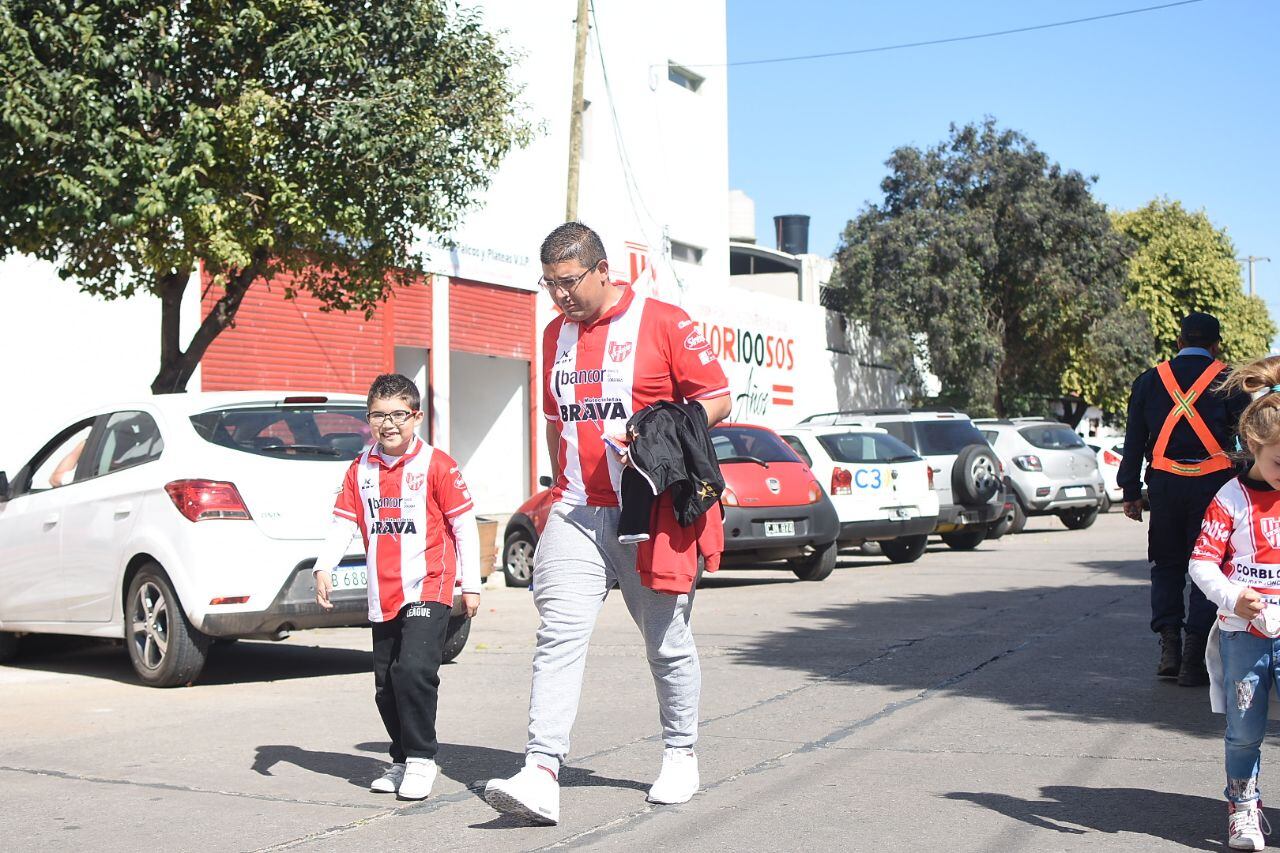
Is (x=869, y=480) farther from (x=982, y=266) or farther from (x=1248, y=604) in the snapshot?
(x=982, y=266)

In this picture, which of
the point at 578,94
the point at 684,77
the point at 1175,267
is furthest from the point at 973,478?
the point at 1175,267

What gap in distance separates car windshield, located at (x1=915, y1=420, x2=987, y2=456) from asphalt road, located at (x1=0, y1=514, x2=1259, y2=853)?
774 centimetres

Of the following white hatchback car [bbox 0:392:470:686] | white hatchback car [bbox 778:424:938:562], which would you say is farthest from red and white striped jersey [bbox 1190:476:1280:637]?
white hatchback car [bbox 778:424:938:562]

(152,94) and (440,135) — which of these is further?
(440,135)

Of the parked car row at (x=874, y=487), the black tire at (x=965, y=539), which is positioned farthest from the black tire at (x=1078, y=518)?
the black tire at (x=965, y=539)

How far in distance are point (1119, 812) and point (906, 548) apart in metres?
12.4

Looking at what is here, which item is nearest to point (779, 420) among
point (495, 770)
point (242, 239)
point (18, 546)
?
point (242, 239)

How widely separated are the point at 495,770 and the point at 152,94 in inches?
305

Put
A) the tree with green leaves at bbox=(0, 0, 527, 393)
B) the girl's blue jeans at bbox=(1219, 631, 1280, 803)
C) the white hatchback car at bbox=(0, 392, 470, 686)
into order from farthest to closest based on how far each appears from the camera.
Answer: the tree with green leaves at bbox=(0, 0, 527, 393) < the white hatchback car at bbox=(0, 392, 470, 686) < the girl's blue jeans at bbox=(1219, 631, 1280, 803)

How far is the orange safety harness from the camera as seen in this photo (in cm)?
762

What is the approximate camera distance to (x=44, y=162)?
38.3 ft

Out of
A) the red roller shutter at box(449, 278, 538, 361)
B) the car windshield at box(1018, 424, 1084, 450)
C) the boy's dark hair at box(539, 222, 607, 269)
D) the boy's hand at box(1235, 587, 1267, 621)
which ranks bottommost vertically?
the boy's hand at box(1235, 587, 1267, 621)

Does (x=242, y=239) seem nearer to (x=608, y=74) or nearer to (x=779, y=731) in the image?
(x=779, y=731)

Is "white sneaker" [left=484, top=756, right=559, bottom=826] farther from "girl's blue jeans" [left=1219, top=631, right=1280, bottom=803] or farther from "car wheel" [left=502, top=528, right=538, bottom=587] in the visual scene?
"car wheel" [left=502, top=528, right=538, bottom=587]
